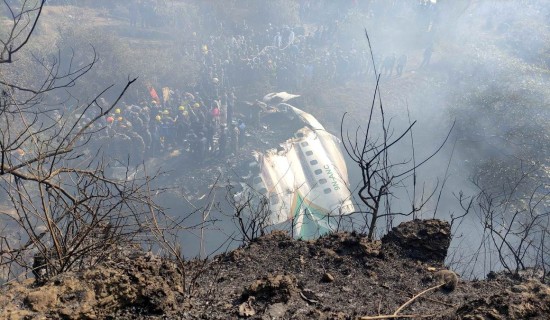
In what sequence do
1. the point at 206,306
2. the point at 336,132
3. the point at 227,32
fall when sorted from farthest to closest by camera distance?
1. the point at 227,32
2. the point at 336,132
3. the point at 206,306

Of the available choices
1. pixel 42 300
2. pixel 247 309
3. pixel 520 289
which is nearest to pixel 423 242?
pixel 520 289

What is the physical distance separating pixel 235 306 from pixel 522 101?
14.2 m

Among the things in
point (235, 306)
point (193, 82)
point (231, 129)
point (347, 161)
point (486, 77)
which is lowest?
point (235, 306)

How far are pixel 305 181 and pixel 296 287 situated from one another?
336 inches

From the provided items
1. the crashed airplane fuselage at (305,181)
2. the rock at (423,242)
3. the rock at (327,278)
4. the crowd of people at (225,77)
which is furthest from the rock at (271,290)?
the crowd of people at (225,77)

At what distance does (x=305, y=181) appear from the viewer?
1169cm

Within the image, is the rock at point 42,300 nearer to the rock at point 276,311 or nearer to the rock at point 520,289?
the rock at point 276,311

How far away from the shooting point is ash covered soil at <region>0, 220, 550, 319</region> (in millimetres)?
2506

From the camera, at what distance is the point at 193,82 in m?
17.5

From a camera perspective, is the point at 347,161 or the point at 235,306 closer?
the point at 235,306

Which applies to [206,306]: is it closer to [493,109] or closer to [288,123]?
[288,123]

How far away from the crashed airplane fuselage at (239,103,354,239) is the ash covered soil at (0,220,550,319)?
632 cm

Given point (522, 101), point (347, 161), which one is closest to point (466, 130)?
point (522, 101)

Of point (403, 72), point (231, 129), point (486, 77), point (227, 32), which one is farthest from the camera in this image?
point (227, 32)
